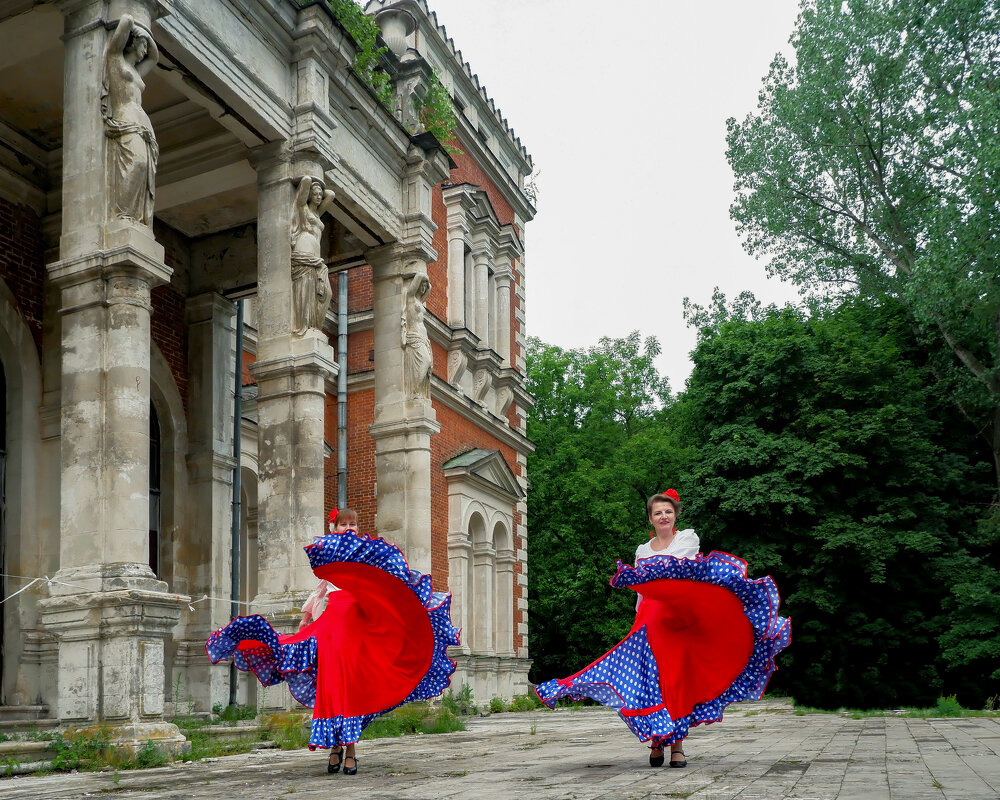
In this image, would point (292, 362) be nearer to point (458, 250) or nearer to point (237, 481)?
point (237, 481)

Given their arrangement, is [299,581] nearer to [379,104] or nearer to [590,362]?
[379,104]

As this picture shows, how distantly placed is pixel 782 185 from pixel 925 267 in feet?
21.1

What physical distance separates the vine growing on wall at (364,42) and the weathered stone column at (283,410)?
2808mm

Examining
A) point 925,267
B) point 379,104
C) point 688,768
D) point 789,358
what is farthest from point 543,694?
point 789,358

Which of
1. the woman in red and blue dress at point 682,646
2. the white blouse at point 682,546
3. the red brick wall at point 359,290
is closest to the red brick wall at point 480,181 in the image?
the red brick wall at point 359,290

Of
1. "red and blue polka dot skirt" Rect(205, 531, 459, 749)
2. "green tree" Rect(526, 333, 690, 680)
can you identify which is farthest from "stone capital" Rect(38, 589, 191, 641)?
"green tree" Rect(526, 333, 690, 680)

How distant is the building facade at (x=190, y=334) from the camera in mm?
9172

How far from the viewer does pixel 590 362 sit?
4619 centimetres

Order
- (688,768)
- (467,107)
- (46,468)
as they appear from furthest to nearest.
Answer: (467,107) → (46,468) → (688,768)

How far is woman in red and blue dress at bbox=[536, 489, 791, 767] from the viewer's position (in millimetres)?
7184

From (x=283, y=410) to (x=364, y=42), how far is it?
621 cm

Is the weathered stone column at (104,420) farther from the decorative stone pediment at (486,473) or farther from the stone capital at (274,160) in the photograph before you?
the decorative stone pediment at (486,473)

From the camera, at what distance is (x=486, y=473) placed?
23.3 meters

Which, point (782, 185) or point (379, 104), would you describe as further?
point (782, 185)
